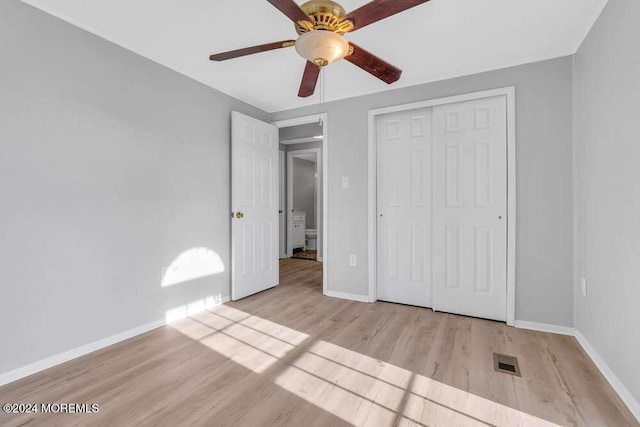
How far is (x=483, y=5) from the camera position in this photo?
1.85 meters

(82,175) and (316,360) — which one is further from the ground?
(82,175)

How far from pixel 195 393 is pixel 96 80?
7.39ft

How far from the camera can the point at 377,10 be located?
1384 millimetres

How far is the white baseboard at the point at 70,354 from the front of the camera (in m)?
1.77

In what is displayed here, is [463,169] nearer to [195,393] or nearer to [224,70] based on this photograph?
[224,70]

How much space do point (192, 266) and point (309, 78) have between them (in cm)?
205

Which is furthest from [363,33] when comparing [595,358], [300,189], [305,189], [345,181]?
[305,189]

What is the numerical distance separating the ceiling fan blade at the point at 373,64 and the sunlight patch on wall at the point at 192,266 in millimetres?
2236

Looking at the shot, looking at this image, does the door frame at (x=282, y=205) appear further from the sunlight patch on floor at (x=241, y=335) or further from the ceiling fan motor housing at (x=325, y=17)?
the ceiling fan motor housing at (x=325, y=17)

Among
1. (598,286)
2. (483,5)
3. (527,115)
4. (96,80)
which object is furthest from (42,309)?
(527,115)

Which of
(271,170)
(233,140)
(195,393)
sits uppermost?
(233,140)

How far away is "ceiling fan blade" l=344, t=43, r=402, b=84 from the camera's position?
176 centimetres

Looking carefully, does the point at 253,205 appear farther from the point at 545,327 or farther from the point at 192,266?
the point at 545,327

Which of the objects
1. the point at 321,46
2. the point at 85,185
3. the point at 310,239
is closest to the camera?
the point at 321,46
